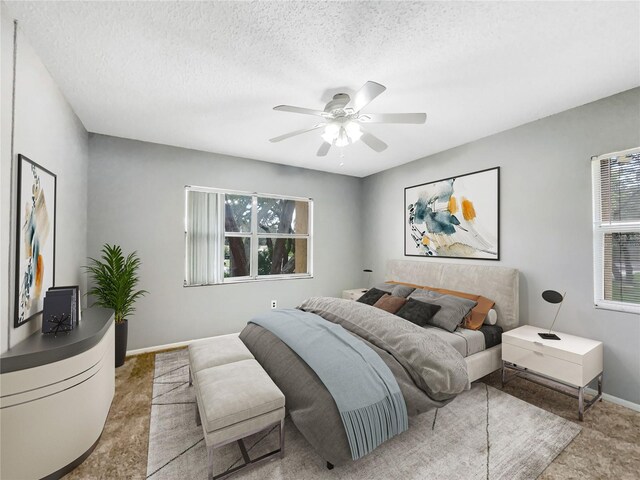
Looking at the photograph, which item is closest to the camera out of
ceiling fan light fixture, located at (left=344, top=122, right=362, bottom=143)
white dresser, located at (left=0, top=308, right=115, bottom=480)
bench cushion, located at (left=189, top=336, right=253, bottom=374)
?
white dresser, located at (left=0, top=308, right=115, bottom=480)

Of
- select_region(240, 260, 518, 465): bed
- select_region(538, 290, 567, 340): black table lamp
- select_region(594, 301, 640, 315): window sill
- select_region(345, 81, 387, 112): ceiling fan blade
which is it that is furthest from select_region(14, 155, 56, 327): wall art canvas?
select_region(594, 301, 640, 315): window sill

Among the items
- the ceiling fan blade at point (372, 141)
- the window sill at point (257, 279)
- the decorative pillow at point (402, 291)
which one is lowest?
the decorative pillow at point (402, 291)

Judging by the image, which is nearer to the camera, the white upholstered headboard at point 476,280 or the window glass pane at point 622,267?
the window glass pane at point 622,267

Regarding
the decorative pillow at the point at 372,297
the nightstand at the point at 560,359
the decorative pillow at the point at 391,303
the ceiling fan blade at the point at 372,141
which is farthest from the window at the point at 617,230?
the decorative pillow at the point at 372,297

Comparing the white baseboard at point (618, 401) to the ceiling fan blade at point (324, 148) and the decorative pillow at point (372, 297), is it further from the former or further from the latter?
the ceiling fan blade at point (324, 148)

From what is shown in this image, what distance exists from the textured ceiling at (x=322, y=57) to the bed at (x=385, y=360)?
6.21 ft

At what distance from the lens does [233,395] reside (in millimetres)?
1694

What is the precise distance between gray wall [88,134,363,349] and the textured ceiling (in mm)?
633

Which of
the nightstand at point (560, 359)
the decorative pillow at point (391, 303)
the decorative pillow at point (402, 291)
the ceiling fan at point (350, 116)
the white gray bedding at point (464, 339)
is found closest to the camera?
the ceiling fan at point (350, 116)

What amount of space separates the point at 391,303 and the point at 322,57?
2579mm

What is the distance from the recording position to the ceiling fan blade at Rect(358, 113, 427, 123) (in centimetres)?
214

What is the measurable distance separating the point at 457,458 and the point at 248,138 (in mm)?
3600

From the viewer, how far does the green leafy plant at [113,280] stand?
3.07 meters

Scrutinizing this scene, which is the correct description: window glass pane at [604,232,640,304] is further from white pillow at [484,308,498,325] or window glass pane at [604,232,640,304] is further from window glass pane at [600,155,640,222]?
white pillow at [484,308,498,325]
